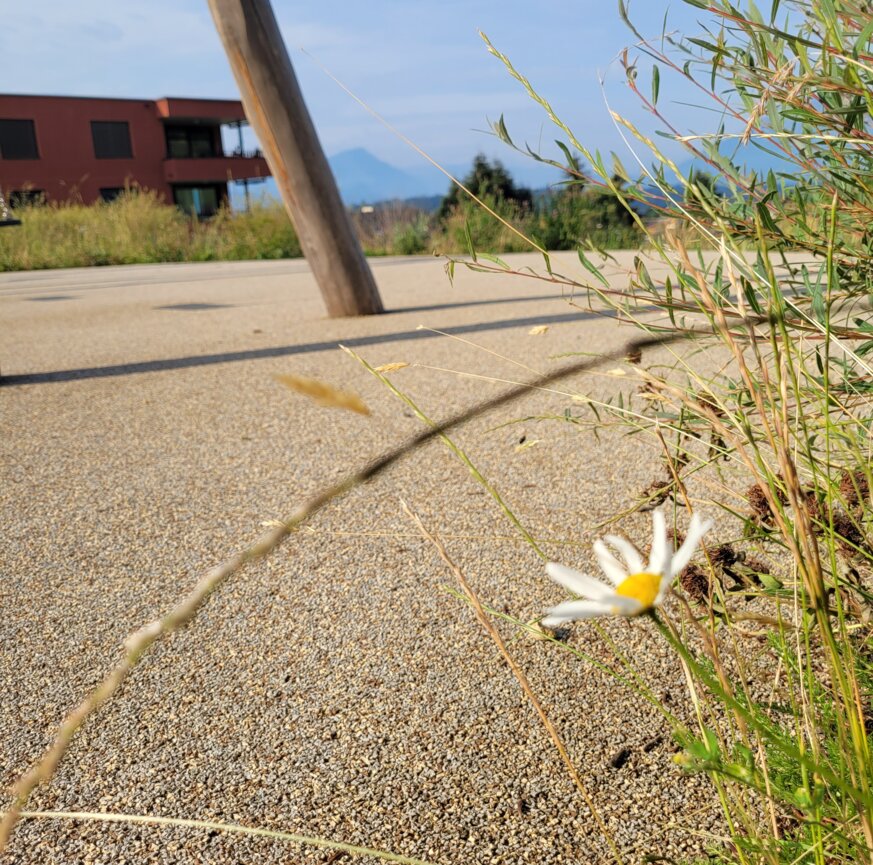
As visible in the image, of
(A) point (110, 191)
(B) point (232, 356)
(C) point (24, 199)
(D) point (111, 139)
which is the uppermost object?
(D) point (111, 139)

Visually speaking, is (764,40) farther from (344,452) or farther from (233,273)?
(233,273)

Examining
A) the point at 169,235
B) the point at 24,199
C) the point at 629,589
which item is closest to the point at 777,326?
the point at 629,589

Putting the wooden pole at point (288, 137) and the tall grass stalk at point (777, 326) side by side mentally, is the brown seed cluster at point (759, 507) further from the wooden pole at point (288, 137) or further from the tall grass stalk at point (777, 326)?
the wooden pole at point (288, 137)

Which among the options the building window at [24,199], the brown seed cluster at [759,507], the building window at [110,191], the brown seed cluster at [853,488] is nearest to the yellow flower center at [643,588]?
the brown seed cluster at [759,507]

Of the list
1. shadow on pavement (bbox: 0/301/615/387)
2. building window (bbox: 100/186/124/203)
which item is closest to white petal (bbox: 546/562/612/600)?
shadow on pavement (bbox: 0/301/615/387)

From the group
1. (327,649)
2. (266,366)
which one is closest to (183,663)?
(327,649)

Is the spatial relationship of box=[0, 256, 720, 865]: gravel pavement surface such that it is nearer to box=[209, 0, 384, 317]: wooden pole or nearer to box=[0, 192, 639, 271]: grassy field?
box=[209, 0, 384, 317]: wooden pole

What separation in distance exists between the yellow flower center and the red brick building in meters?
30.8

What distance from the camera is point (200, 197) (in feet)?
111

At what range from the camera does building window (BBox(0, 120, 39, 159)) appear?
29.7 m

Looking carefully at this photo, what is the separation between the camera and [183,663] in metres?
1.68

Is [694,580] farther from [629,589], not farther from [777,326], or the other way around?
[629,589]

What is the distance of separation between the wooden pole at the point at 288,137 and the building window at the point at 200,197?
97.8 feet

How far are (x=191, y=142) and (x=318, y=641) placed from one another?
36499mm
